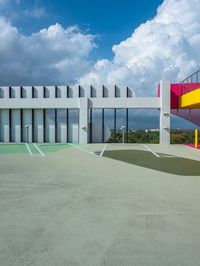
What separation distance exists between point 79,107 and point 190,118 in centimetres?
950

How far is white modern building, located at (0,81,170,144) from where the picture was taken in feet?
72.7

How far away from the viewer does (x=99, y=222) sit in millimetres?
3830

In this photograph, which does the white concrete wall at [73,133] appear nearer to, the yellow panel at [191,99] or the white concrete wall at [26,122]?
the white concrete wall at [26,122]

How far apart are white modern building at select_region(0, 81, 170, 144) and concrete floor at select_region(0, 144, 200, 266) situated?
50.9ft

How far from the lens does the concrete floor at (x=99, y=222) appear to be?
2826 mm

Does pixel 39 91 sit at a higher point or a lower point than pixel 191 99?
higher

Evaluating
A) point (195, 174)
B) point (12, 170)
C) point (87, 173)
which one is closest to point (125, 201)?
point (87, 173)

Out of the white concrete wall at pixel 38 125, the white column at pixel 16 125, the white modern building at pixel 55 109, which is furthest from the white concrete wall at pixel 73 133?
the white column at pixel 16 125

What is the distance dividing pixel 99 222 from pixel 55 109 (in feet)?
66.0

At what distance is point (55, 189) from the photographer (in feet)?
19.3

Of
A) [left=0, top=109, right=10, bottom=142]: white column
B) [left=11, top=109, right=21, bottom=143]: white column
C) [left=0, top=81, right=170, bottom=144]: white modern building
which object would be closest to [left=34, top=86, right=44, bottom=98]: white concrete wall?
[left=0, top=81, right=170, bottom=144]: white modern building

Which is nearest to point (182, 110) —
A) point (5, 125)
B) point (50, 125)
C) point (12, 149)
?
point (50, 125)

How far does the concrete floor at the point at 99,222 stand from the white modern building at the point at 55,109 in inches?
610

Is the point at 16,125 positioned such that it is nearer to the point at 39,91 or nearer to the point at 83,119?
the point at 39,91
